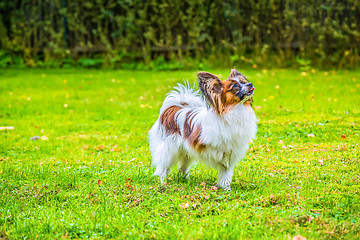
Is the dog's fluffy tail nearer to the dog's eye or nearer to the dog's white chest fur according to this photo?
the dog's white chest fur

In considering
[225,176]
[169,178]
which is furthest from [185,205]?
[169,178]

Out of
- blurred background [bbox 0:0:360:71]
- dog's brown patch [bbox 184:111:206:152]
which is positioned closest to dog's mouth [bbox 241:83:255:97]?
dog's brown patch [bbox 184:111:206:152]

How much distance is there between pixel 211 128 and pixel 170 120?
0.56 m

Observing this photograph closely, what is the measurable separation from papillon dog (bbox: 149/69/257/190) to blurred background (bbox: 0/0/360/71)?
30.7 ft

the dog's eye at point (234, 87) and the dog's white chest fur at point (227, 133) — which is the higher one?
the dog's eye at point (234, 87)

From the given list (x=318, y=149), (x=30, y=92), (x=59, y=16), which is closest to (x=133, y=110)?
(x=30, y=92)

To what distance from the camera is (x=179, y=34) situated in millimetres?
14805

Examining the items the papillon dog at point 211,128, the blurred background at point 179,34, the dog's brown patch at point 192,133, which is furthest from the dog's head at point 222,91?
the blurred background at point 179,34

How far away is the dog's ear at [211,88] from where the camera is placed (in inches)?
172

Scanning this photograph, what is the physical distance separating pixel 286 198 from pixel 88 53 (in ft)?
40.7

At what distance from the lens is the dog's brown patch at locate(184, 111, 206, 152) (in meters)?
4.57

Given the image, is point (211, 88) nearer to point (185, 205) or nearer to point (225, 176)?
point (225, 176)

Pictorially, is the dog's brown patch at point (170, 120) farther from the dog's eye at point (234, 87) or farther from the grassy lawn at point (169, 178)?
the dog's eye at point (234, 87)

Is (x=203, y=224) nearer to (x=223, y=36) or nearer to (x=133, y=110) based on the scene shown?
(x=133, y=110)
